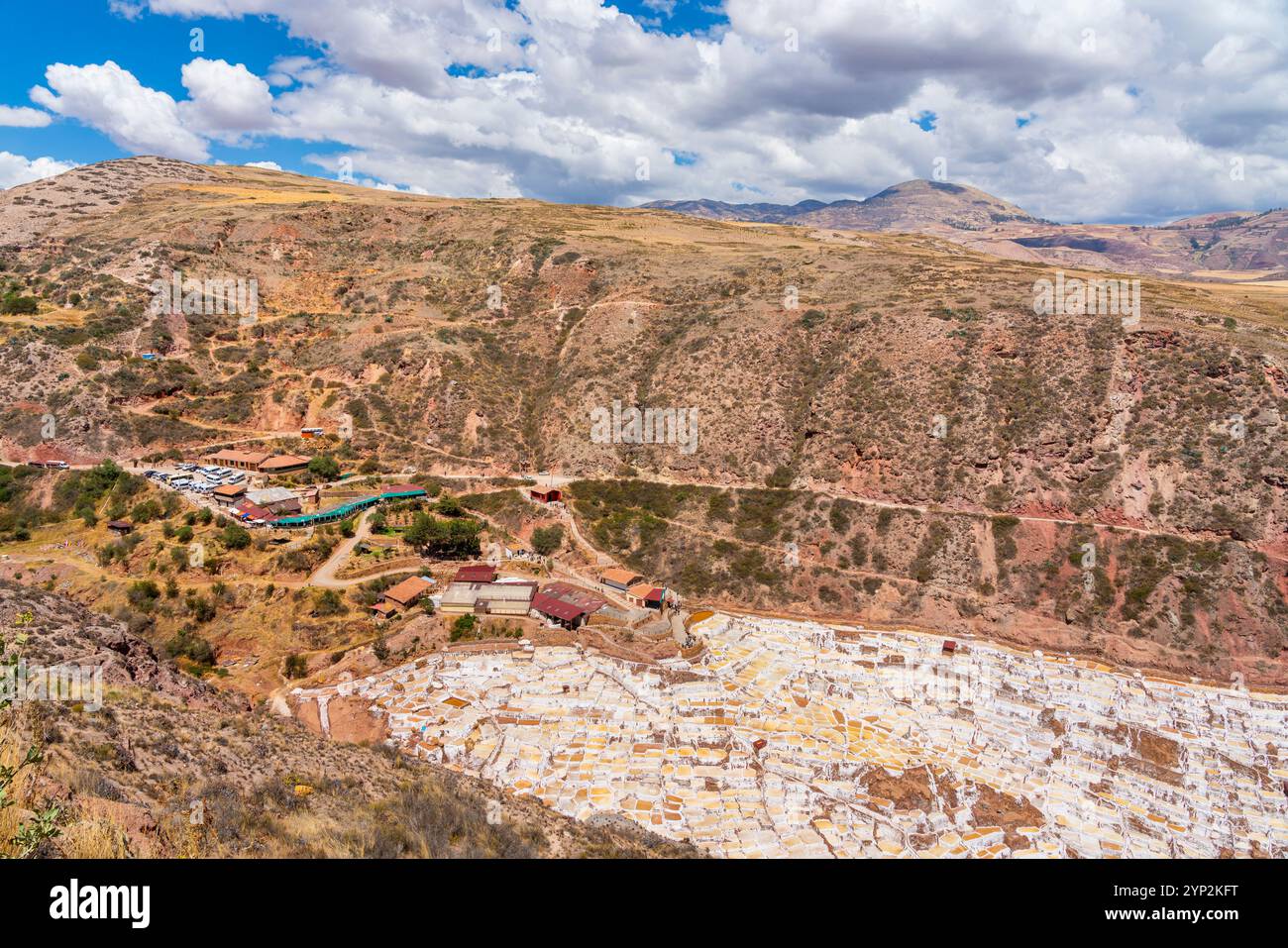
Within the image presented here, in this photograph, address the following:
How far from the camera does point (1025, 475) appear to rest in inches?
1641

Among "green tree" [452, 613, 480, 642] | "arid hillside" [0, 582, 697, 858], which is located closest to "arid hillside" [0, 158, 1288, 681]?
"green tree" [452, 613, 480, 642]

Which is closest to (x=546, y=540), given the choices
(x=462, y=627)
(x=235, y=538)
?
(x=462, y=627)

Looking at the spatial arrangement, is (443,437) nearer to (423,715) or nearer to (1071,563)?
(423,715)

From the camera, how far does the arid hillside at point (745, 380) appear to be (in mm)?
37312

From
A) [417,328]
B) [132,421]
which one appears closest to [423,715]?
[132,421]

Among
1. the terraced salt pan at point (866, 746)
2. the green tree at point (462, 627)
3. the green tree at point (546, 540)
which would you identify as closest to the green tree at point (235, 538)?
the terraced salt pan at point (866, 746)

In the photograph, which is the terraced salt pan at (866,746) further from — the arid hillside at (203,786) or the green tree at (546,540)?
the green tree at (546,540)

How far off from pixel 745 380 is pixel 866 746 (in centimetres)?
3244

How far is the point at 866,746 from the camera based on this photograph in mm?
27422

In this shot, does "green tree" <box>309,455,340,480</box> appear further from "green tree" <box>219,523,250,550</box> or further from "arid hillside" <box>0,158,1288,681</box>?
"green tree" <box>219,523,250,550</box>

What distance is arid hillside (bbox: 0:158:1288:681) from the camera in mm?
37312

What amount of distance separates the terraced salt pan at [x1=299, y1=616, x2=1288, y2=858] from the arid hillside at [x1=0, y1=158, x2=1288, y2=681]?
521 cm
